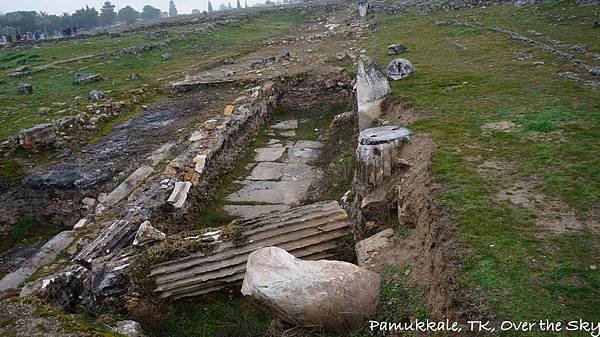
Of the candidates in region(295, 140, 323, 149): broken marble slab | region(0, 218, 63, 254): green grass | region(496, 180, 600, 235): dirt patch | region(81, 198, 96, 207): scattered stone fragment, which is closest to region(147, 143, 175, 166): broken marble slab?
region(81, 198, 96, 207): scattered stone fragment

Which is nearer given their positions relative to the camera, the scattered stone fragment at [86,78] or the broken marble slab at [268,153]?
the broken marble slab at [268,153]

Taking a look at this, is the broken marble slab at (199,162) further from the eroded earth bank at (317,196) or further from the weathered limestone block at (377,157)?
the weathered limestone block at (377,157)

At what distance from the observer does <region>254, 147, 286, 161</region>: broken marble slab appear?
8680mm

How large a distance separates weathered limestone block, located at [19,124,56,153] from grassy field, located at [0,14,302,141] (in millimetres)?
562

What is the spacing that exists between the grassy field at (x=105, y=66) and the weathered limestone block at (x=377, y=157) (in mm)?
7546

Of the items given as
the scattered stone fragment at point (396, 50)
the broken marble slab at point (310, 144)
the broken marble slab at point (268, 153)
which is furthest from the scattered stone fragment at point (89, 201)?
the scattered stone fragment at point (396, 50)

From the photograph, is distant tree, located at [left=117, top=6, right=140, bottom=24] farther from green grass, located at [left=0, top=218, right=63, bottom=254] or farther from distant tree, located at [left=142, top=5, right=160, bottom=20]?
green grass, located at [left=0, top=218, right=63, bottom=254]

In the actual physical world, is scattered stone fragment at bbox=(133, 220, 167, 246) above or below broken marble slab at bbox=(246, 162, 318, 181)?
above

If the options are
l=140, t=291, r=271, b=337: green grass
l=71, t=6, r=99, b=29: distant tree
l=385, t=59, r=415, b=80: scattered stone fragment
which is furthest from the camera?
l=71, t=6, r=99, b=29: distant tree

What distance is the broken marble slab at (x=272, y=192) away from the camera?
6.91m

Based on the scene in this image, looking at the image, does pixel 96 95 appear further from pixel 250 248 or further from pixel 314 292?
pixel 314 292

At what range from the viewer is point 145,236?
498 cm

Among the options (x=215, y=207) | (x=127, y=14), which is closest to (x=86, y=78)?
(x=215, y=207)

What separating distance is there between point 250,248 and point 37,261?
320 cm
